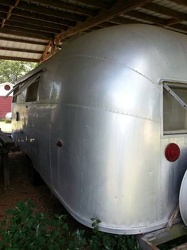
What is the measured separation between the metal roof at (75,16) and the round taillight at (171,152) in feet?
10.5

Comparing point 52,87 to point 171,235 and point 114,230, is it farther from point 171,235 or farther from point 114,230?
point 171,235

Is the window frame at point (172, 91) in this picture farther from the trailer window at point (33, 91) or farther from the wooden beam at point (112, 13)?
the wooden beam at point (112, 13)

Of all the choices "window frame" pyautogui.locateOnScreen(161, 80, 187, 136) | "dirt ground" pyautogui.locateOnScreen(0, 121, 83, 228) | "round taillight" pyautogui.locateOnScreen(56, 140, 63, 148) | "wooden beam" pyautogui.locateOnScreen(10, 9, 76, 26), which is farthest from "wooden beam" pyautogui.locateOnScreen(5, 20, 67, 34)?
"window frame" pyautogui.locateOnScreen(161, 80, 187, 136)

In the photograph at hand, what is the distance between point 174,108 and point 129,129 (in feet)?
1.89

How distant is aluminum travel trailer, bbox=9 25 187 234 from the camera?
8.20ft


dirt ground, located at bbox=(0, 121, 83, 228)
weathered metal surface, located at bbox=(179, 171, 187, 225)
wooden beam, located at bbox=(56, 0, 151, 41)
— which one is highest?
wooden beam, located at bbox=(56, 0, 151, 41)

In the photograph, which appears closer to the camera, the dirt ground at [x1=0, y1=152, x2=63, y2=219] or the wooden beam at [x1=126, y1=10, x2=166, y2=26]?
the dirt ground at [x1=0, y1=152, x2=63, y2=219]

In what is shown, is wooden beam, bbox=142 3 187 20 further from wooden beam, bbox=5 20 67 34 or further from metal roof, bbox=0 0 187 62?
wooden beam, bbox=5 20 67 34

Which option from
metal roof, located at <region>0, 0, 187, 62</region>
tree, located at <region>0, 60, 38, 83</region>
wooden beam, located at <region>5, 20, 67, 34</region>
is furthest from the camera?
tree, located at <region>0, 60, 38, 83</region>

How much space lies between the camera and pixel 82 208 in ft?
9.06

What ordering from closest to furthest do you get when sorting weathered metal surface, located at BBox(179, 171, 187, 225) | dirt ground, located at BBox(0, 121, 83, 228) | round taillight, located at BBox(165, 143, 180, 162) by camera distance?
weathered metal surface, located at BBox(179, 171, 187, 225) < round taillight, located at BBox(165, 143, 180, 162) < dirt ground, located at BBox(0, 121, 83, 228)

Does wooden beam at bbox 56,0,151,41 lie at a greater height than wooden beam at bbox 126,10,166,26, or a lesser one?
lesser

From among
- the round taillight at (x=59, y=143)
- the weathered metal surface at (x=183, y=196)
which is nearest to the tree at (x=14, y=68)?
the round taillight at (x=59, y=143)

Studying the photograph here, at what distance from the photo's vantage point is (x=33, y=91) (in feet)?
15.9
